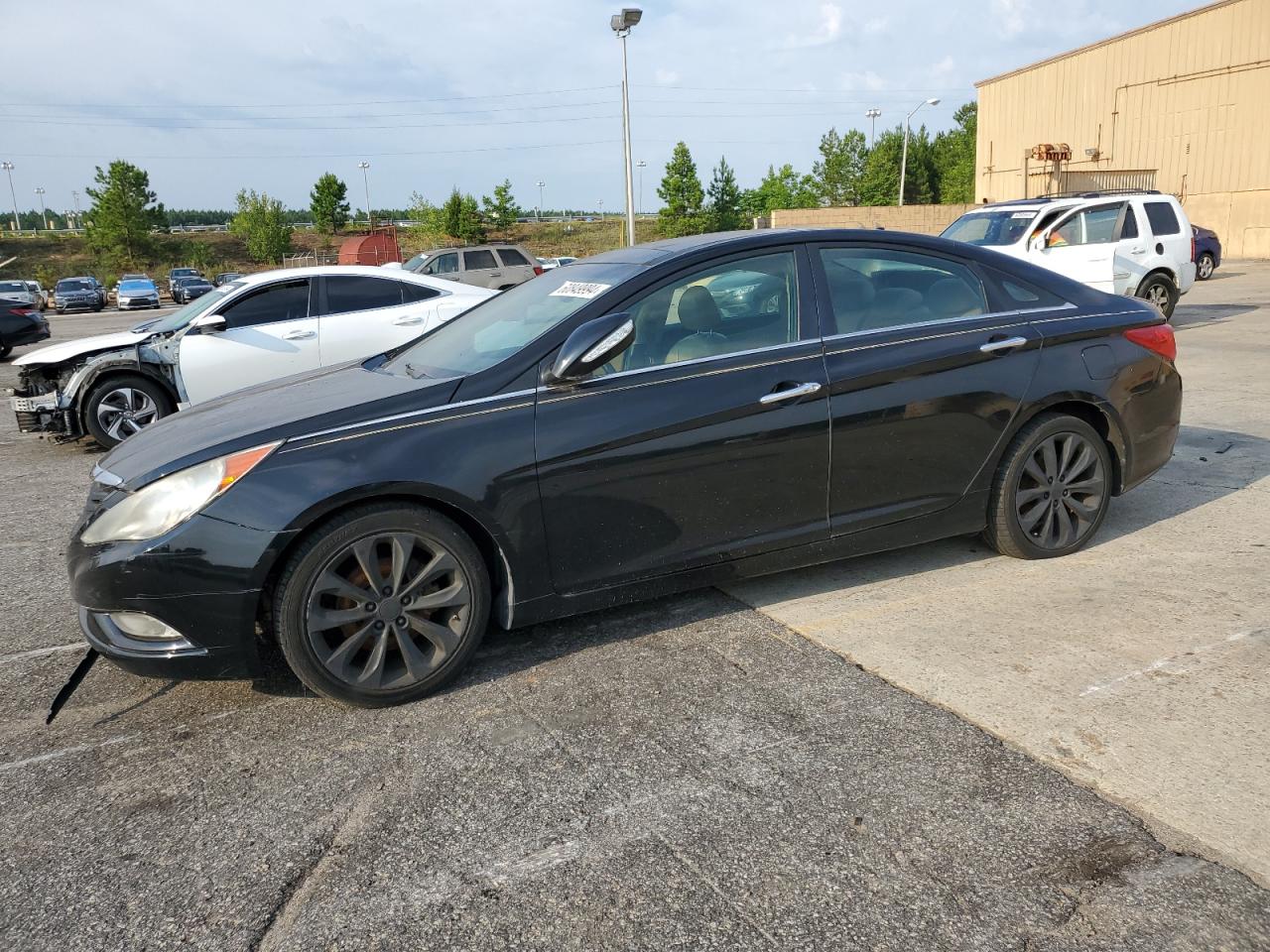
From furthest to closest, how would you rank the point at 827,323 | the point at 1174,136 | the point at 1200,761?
the point at 1174,136 < the point at 827,323 < the point at 1200,761

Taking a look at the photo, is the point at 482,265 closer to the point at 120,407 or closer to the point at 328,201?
the point at 120,407

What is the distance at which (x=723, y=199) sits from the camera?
54812 millimetres

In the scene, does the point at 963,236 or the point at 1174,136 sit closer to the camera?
the point at 963,236

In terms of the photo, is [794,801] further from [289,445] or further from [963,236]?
[963,236]

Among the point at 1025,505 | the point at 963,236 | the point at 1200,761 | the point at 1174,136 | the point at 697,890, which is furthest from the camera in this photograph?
the point at 1174,136

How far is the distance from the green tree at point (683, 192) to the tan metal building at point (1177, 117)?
17639 mm

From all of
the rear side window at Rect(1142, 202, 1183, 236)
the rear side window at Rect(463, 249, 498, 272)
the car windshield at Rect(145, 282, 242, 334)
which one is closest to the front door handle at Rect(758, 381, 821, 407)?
the car windshield at Rect(145, 282, 242, 334)

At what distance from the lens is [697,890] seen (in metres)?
2.45

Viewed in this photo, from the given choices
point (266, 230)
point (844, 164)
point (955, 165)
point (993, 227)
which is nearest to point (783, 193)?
point (844, 164)

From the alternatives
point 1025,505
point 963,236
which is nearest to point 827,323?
point 1025,505

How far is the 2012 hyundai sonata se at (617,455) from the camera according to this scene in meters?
3.34

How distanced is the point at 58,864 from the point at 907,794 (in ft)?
7.70

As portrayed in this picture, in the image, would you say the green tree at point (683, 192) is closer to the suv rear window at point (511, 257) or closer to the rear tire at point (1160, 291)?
the suv rear window at point (511, 257)

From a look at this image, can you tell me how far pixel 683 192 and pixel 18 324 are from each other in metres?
39.5
